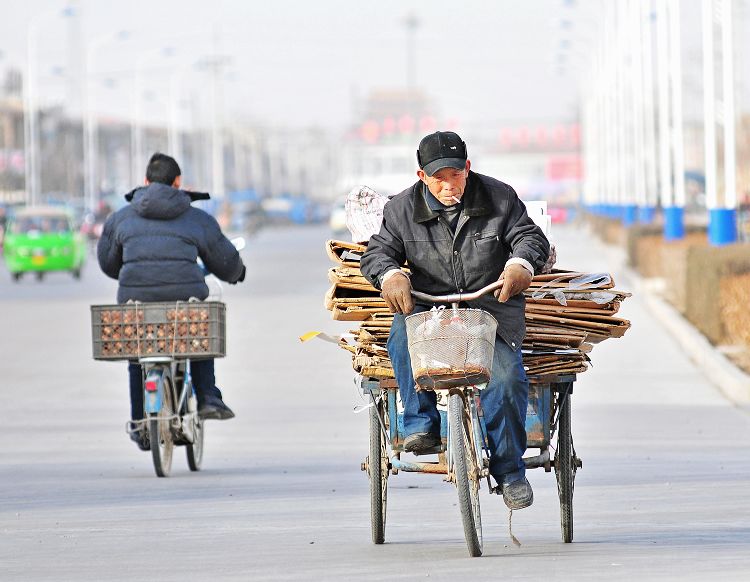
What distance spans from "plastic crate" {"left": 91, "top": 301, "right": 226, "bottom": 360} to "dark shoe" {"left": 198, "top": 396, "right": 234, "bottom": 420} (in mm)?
488

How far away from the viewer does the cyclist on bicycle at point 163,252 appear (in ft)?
39.8

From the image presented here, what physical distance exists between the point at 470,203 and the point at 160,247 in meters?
4.20

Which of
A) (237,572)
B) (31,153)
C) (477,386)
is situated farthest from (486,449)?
(31,153)

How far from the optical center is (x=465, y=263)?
8.27 meters

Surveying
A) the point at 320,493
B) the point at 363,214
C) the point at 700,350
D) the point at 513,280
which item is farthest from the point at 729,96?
the point at 513,280

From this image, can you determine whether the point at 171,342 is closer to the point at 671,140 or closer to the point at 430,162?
the point at 430,162

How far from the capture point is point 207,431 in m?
15.0

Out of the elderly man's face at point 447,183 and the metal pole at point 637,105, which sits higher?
the metal pole at point 637,105

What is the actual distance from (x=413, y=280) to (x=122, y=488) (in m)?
3.55

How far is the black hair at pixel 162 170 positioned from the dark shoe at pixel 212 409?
4.29 feet

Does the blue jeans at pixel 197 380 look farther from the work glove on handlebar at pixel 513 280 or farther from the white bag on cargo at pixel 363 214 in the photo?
the work glove on handlebar at pixel 513 280

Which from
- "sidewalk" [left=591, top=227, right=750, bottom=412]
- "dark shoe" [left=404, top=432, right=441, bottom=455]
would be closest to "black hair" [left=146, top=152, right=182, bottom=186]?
"dark shoe" [left=404, top=432, right=441, bottom=455]

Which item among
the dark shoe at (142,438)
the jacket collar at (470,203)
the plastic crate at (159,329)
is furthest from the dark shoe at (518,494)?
the dark shoe at (142,438)

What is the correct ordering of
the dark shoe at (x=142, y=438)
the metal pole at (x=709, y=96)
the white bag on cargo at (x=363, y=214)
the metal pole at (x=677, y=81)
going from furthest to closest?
the metal pole at (x=677, y=81) → the metal pole at (x=709, y=96) → the dark shoe at (x=142, y=438) → the white bag on cargo at (x=363, y=214)
